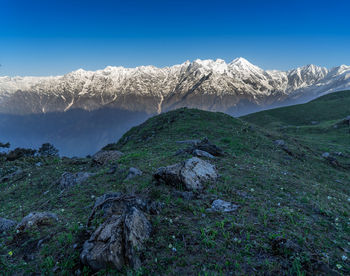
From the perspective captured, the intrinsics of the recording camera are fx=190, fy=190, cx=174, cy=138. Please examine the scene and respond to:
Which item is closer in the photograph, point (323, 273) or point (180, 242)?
point (323, 273)

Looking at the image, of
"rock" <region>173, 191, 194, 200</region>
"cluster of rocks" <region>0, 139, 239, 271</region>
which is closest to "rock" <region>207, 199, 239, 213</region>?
"cluster of rocks" <region>0, 139, 239, 271</region>

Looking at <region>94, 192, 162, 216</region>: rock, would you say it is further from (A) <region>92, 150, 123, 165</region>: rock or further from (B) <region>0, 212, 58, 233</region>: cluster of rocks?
(A) <region>92, 150, 123, 165</region>: rock

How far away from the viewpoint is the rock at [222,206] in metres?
7.24

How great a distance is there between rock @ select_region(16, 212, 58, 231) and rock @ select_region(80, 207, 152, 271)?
294 centimetres

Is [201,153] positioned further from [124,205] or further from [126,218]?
[126,218]

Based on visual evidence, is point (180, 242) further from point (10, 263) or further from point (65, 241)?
point (10, 263)

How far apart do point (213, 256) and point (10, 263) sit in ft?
18.5

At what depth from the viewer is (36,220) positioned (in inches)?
276

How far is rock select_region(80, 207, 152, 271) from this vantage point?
4.75 metres

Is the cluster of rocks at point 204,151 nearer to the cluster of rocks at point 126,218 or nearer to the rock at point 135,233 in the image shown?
the cluster of rocks at point 126,218

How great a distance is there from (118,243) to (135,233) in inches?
20.3

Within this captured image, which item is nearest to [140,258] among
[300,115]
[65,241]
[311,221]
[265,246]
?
[65,241]

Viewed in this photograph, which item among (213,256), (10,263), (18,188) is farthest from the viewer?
(18,188)

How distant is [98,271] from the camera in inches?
184
